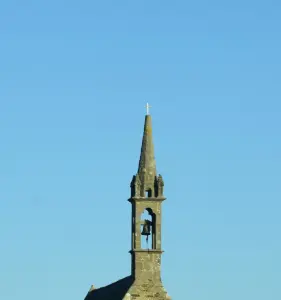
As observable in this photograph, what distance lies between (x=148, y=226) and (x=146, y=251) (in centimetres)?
187

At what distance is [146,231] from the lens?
262 ft

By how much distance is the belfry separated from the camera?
77.9 metres

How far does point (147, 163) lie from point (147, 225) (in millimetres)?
3386

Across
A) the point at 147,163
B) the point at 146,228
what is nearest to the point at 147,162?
the point at 147,163

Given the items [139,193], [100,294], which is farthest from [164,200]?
[100,294]

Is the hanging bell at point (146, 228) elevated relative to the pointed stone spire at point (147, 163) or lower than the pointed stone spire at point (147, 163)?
lower

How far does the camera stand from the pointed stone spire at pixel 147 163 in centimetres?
7962

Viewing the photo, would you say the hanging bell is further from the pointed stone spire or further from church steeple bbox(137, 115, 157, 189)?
church steeple bbox(137, 115, 157, 189)

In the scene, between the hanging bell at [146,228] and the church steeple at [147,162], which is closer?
the church steeple at [147,162]

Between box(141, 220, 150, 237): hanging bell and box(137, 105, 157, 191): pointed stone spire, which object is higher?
box(137, 105, 157, 191): pointed stone spire

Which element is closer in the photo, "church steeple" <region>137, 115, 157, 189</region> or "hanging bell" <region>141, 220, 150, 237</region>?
"church steeple" <region>137, 115, 157, 189</region>

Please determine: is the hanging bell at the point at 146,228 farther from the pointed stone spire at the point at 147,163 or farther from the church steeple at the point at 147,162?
the church steeple at the point at 147,162

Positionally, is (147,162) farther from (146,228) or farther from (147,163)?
(146,228)

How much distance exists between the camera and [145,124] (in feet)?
267
